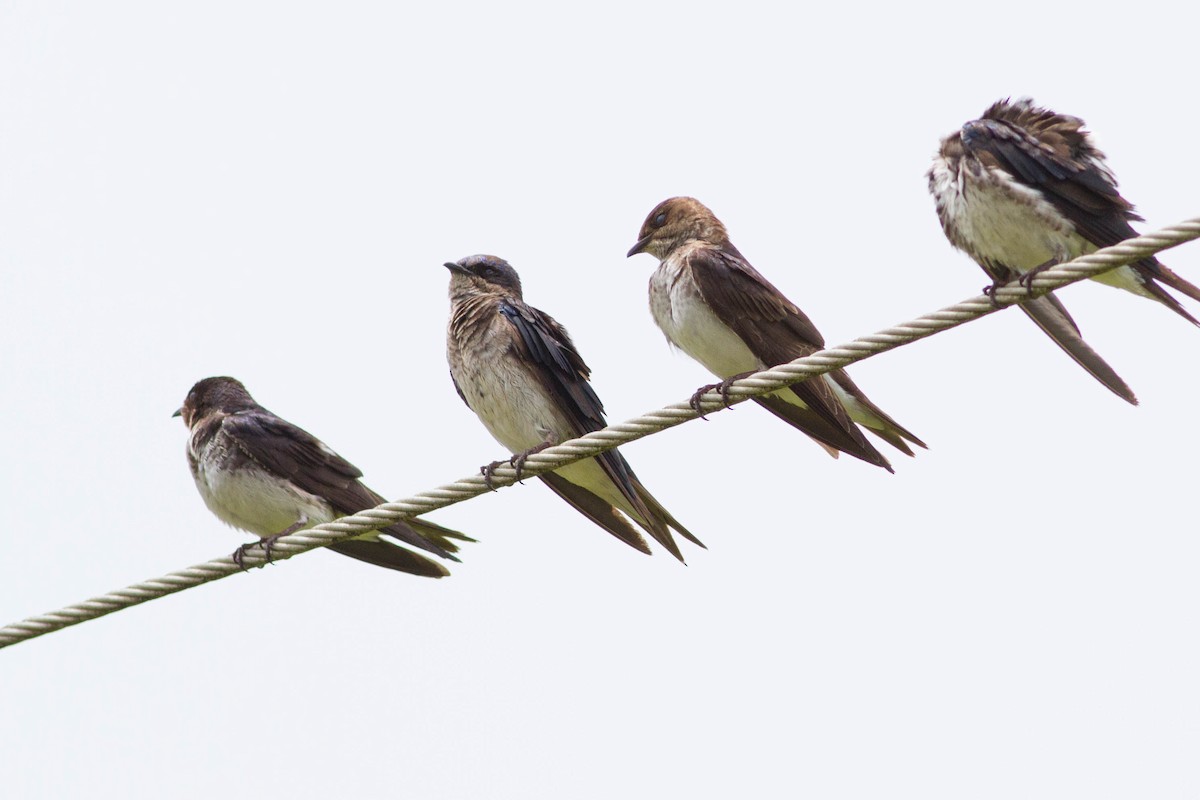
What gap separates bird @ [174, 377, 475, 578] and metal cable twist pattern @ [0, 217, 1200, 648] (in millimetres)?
1190

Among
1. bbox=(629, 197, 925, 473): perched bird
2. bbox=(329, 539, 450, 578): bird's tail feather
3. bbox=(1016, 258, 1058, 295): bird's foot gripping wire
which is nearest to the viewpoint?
bbox=(1016, 258, 1058, 295): bird's foot gripping wire

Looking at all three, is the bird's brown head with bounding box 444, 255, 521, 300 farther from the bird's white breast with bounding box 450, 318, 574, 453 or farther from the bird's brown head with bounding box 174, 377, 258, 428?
the bird's brown head with bounding box 174, 377, 258, 428

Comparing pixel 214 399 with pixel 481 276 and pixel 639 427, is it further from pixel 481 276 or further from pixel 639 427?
pixel 639 427

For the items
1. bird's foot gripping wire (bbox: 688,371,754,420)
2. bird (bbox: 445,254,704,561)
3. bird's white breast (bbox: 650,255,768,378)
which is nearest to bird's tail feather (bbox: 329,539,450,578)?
bird (bbox: 445,254,704,561)

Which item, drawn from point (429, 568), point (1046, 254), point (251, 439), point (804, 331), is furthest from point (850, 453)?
point (251, 439)

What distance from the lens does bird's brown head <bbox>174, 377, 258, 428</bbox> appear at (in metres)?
10.1

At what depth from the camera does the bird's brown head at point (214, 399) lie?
33.1ft

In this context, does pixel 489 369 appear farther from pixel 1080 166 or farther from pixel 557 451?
pixel 1080 166

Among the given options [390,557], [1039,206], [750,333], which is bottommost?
[1039,206]

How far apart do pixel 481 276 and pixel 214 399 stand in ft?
5.58

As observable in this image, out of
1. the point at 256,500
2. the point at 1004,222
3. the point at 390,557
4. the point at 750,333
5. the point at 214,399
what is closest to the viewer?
the point at 1004,222

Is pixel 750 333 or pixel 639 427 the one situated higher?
pixel 750 333

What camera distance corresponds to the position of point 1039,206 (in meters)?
7.34

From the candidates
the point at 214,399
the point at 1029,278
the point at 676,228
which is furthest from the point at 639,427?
the point at 214,399
